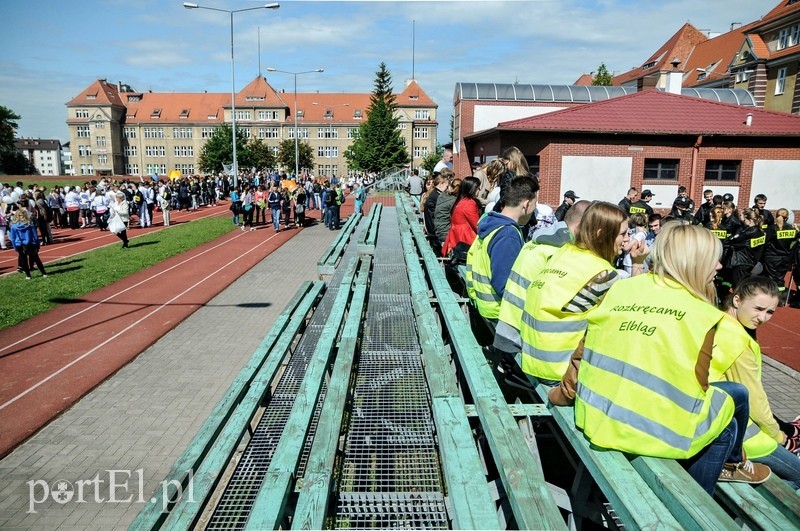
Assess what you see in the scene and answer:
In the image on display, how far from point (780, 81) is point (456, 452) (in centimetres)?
5482

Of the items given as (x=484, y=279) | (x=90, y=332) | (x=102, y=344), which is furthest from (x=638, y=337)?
(x=90, y=332)

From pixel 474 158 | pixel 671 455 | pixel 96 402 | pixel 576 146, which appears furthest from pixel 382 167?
pixel 671 455

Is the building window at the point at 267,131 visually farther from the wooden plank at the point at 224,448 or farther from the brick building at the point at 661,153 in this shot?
the wooden plank at the point at 224,448

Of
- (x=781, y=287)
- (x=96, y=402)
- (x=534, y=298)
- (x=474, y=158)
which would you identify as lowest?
(x=96, y=402)

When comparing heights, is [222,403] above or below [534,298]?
below

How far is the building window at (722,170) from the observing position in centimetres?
2408

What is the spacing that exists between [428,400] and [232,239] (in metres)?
20.5

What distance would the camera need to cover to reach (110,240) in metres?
22.9

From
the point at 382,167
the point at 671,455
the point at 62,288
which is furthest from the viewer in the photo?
the point at 382,167

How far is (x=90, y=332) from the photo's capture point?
10.9 m

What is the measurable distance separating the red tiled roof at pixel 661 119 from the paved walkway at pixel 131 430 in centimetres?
1680

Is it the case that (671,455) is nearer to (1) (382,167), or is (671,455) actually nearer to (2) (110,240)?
(2) (110,240)

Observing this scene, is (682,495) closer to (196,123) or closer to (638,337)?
(638,337)

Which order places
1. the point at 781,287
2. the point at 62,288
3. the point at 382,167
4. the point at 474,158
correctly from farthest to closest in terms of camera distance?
the point at 382,167
the point at 474,158
the point at 62,288
the point at 781,287
